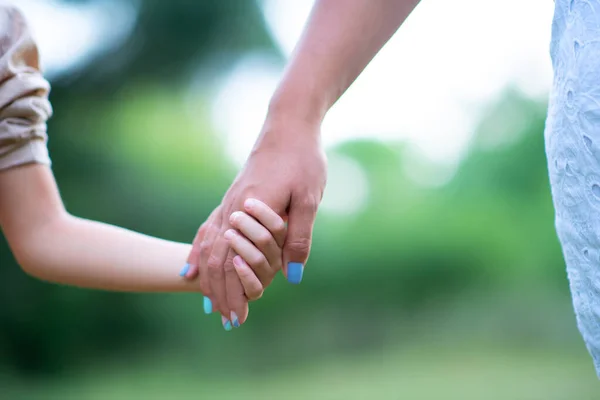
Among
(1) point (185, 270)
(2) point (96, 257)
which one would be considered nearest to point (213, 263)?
(1) point (185, 270)

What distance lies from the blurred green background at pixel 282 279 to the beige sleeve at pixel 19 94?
5.70 m

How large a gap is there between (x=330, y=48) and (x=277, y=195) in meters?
0.23

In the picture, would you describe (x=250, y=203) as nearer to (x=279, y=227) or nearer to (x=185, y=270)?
(x=279, y=227)

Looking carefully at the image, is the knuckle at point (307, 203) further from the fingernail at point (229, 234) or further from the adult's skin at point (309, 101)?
the fingernail at point (229, 234)

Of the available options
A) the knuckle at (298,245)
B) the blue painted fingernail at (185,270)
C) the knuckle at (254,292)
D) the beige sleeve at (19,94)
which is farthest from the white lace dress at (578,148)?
the beige sleeve at (19,94)

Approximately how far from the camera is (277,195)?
1.06 metres

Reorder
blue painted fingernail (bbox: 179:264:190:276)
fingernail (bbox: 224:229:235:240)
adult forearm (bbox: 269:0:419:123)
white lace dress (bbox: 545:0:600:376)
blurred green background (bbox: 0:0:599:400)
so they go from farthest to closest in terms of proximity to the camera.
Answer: blurred green background (bbox: 0:0:599:400), blue painted fingernail (bbox: 179:264:190:276), fingernail (bbox: 224:229:235:240), adult forearm (bbox: 269:0:419:123), white lace dress (bbox: 545:0:600:376)

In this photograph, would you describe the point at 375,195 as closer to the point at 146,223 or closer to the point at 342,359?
the point at 342,359

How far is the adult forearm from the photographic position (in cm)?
102

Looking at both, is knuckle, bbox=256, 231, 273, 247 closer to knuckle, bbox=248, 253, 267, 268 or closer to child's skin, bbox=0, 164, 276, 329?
knuckle, bbox=248, 253, 267, 268

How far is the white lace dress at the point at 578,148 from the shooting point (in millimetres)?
643

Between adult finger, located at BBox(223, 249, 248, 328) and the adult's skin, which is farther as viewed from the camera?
adult finger, located at BBox(223, 249, 248, 328)

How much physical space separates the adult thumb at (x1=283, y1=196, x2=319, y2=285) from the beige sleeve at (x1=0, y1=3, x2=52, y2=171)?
52cm

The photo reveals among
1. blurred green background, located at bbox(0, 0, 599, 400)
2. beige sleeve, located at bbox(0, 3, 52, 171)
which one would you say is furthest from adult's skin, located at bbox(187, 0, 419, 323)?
blurred green background, located at bbox(0, 0, 599, 400)
